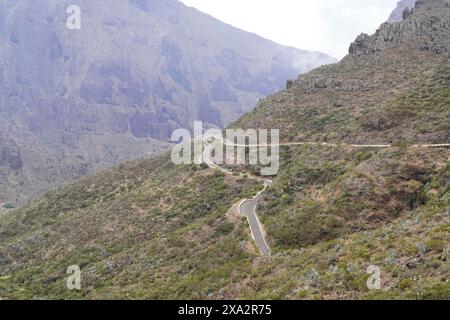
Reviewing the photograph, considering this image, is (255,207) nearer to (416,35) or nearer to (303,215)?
(303,215)

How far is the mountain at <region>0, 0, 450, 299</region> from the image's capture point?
2894cm

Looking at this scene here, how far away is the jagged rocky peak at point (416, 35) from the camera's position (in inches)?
3713

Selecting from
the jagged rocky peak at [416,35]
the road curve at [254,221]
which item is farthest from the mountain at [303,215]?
the road curve at [254,221]

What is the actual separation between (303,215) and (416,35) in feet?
224

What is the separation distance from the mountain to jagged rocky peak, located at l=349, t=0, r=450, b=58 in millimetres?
399

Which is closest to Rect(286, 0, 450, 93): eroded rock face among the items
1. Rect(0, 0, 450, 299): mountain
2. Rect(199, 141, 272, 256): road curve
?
Rect(0, 0, 450, 299): mountain

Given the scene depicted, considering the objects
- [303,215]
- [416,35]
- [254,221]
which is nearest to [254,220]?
[254,221]

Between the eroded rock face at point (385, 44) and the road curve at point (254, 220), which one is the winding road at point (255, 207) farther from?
the eroded rock face at point (385, 44)

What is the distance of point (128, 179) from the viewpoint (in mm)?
101438

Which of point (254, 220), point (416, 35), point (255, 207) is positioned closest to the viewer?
point (254, 220)

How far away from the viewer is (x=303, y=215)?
47781 millimetres

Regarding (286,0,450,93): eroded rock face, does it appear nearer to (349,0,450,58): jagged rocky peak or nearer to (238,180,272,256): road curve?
(349,0,450,58): jagged rocky peak
